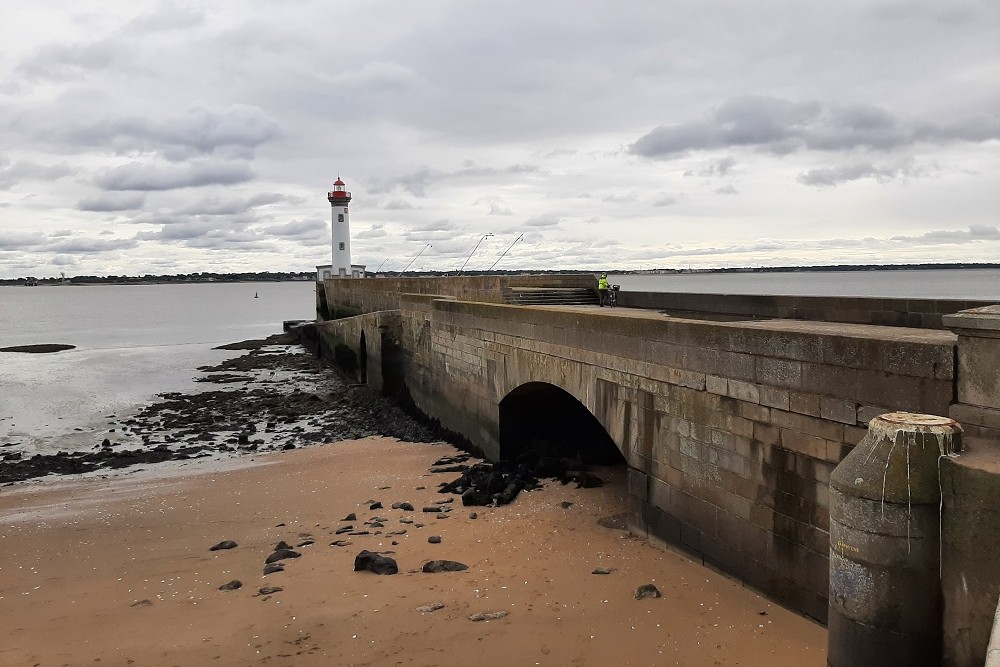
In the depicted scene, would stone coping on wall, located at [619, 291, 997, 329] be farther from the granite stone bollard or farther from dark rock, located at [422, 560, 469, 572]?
dark rock, located at [422, 560, 469, 572]

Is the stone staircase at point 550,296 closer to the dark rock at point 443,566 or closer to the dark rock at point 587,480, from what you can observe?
the dark rock at point 587,480

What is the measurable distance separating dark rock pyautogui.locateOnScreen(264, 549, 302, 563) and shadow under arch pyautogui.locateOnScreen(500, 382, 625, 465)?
194 inches

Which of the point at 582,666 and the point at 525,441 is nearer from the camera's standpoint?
the point at 582,666

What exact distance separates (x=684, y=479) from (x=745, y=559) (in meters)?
1.20

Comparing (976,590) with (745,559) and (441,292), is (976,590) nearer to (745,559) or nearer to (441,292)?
(745,559)

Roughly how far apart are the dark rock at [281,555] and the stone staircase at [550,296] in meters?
12.0

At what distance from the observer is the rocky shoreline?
59.7 ft

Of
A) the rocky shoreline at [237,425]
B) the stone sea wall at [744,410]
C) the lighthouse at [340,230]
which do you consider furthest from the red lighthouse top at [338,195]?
the stone sea wall at [744,410]

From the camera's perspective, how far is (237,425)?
22.1m

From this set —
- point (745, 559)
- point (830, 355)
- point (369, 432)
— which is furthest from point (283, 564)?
point (369, 432)

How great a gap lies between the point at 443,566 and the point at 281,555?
7.85 feet

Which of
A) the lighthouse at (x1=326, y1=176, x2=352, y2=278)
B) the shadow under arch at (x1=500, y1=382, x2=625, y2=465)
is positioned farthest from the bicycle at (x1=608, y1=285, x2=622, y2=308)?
the lighthouse at (x1=326, y1=176, x2=352, y2=278)

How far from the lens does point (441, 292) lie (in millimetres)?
25141

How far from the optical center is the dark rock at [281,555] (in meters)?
9.86
